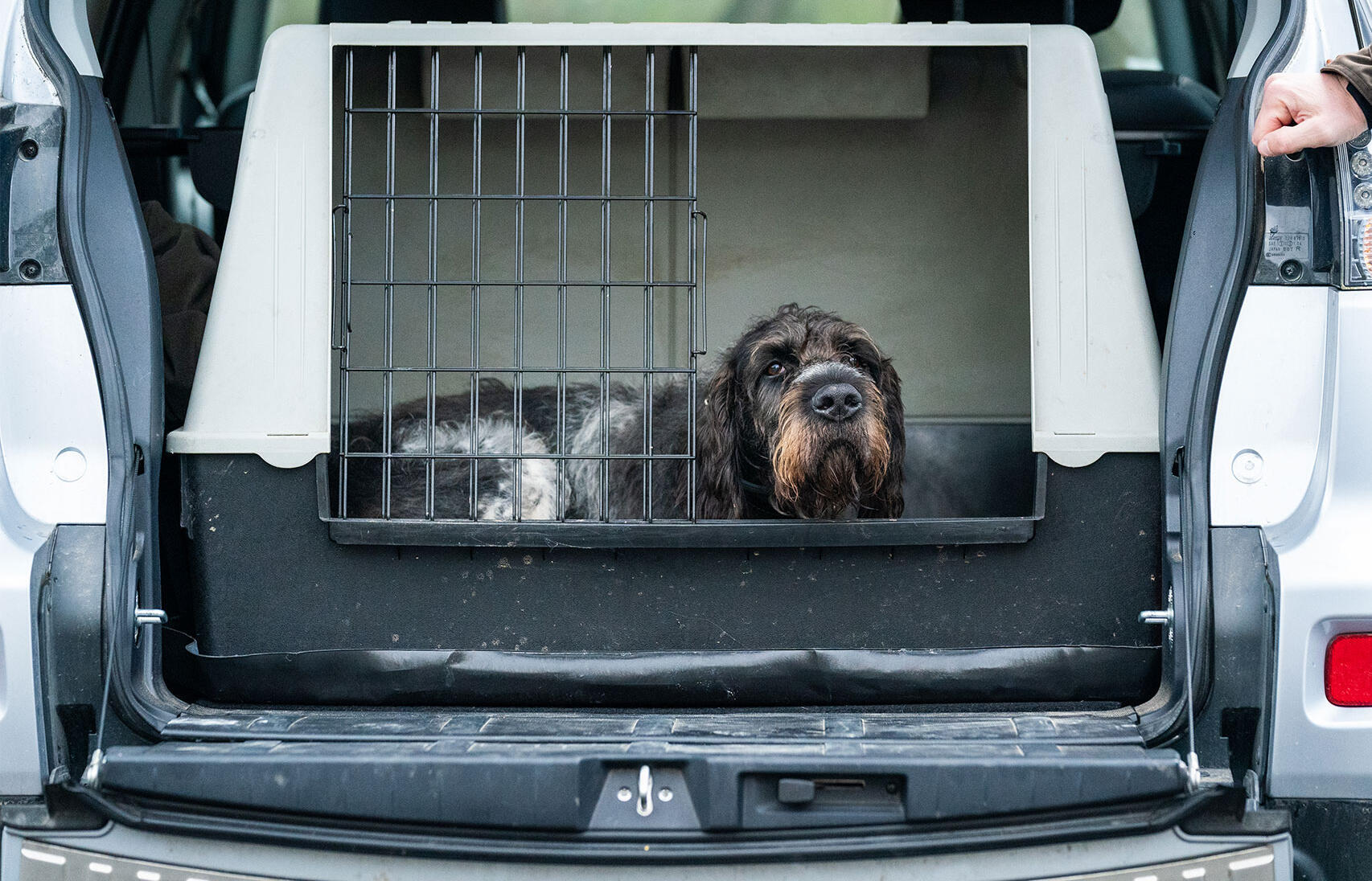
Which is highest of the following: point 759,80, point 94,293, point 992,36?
point 759,80

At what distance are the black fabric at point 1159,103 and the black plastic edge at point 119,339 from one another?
2.89m

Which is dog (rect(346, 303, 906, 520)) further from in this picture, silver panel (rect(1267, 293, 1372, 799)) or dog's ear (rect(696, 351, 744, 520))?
silver panel (rect(1267, 293, 1372, 799))

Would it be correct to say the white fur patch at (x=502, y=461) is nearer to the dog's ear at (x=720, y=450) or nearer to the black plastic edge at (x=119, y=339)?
the dog's ear at (x=720, y=450)

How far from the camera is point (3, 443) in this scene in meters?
2.28

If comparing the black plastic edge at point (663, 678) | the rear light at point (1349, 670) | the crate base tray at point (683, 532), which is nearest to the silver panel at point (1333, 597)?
the rear light at point (1349, 670)

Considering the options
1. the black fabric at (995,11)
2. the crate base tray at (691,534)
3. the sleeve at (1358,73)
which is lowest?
the crate base tray at (691,534)

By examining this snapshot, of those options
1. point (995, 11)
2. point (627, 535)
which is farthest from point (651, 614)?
point (995, 11)

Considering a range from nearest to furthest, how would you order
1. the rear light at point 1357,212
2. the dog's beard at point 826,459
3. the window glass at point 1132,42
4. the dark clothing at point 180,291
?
the rear light at point 1357,212 < the dark clothing at point 180,291 < the dog's beard at point 826,459 < the window glass at point 1132,42

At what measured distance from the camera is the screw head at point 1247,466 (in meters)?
2.23

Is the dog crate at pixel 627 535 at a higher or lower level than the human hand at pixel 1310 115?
lower

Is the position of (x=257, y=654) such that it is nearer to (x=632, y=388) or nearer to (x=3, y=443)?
(x=3, y=443)

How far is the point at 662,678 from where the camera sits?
2504mm

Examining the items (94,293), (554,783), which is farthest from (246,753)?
(94,293)

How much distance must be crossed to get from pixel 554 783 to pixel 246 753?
0.52 metres
